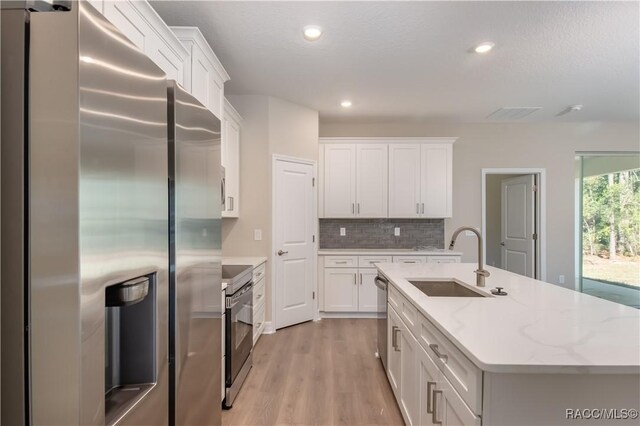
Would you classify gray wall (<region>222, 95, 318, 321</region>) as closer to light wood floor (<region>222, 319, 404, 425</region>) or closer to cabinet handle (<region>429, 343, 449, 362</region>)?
light wood floor (<region>222, 319, 404, 425</region>)

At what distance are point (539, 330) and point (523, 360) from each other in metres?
0.33

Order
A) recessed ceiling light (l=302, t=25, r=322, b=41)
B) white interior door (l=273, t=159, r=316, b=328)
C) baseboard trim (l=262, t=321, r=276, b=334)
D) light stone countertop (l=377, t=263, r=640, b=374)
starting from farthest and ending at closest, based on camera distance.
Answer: white interior door (l=273, t=159, r=316, b=328), baseboard trim (l=262, t=321, r=276, b=334), recessed ceiling light (l=302, t=25, r=322, b=41), light stone countertop (l=377, t=263, r=640, b=374)

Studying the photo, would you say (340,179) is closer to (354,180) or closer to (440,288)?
(354,180)

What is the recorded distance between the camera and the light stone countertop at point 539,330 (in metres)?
0.92

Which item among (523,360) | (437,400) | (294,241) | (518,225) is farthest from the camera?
(518,225)

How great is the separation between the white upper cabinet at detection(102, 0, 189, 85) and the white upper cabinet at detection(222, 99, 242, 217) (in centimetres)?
100

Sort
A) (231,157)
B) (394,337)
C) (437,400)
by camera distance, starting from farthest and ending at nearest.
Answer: (231,157), (394,337), (437,400)

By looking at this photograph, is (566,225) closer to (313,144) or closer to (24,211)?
(313,144)

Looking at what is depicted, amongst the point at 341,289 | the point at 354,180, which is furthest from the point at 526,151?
the point at 341,289

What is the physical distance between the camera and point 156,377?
93 centimetres

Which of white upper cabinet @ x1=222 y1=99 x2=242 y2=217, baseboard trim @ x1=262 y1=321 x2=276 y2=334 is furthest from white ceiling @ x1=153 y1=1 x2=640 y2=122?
baseboard trim @ x1=262 y1=321 x2=276 y2=334

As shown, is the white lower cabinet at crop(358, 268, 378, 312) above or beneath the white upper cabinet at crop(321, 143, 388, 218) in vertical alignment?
beneath

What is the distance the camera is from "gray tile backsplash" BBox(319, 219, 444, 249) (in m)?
4.79

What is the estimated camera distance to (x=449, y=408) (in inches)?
47.1
